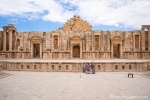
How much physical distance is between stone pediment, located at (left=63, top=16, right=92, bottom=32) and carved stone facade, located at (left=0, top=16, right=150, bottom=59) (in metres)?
7.07

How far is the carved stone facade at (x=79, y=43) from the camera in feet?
67.4

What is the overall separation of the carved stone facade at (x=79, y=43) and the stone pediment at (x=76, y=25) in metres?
7.07

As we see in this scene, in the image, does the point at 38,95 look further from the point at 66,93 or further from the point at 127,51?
the point at 127,51

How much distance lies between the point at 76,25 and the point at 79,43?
8.63m

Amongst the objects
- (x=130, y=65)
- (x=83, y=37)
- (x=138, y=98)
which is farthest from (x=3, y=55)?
(x=138, y=98)

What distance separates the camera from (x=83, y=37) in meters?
21.1

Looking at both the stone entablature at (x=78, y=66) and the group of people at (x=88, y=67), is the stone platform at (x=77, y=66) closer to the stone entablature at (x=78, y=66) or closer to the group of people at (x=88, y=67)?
the stone entablature at (x=78, y=66)

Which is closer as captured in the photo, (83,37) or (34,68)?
(34,68)

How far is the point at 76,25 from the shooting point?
28438 mm

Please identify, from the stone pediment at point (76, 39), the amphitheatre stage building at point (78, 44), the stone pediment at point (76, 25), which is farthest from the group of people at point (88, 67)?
the stone pediment at point (76, 25)

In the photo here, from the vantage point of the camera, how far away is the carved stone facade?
20547 mm

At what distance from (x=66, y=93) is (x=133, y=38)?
18.0 metres

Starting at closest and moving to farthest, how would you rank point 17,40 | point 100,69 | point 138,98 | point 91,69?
1. point 138,98
2. point 91,69
3. point 100,69
4. point 17,40

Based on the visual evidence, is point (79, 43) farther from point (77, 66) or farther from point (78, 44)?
point (77, 66)
